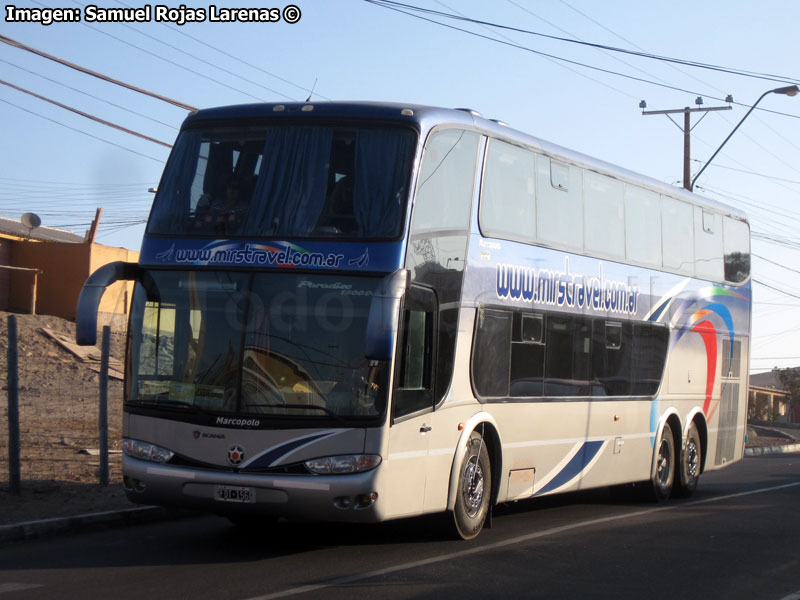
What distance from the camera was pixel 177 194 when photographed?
401 inches

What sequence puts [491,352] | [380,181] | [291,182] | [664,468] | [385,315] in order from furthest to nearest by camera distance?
[664,468]
[491,352]
[291,182]
[380,181]
[385,315]

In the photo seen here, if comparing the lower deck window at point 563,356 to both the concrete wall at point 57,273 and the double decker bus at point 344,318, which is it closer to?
the double decker bus at point 344,318

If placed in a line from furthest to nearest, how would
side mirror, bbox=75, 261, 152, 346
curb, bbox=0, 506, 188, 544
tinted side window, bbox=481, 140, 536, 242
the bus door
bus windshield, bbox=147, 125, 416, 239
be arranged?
tinted side window, bbox=481, 140, 536, 242 < curb, bbox=0, 506, 188, 544 < bus windshield, bbox=147, 125, 416, 239 < the bus door < side mirror, bbox=75, 261, 152, 346

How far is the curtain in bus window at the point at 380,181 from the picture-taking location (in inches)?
376

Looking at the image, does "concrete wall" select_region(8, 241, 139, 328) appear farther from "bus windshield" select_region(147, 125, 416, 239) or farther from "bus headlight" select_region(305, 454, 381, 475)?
"bus headlight" select_region(305, 454, 381, 475)

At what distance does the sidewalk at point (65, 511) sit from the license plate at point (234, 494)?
2.28m

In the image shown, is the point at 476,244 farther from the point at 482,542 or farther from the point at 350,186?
the point at 482,542

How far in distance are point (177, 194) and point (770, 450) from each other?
1102 inches

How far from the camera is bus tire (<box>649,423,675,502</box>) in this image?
15.5 m

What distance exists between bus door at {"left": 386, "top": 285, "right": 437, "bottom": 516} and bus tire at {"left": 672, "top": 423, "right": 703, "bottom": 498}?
7528 mm

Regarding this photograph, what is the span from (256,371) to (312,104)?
2.62m

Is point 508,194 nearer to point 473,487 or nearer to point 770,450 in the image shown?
point 473,487

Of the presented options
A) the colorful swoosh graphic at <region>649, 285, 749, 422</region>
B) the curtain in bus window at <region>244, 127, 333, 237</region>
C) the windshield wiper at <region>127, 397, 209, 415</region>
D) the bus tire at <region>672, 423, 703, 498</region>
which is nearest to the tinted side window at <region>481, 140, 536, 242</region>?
the curtain in bus window at <region>244, 127, 333, 237</region>

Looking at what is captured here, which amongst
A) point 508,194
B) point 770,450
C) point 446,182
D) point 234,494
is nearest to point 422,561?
point 234,494
